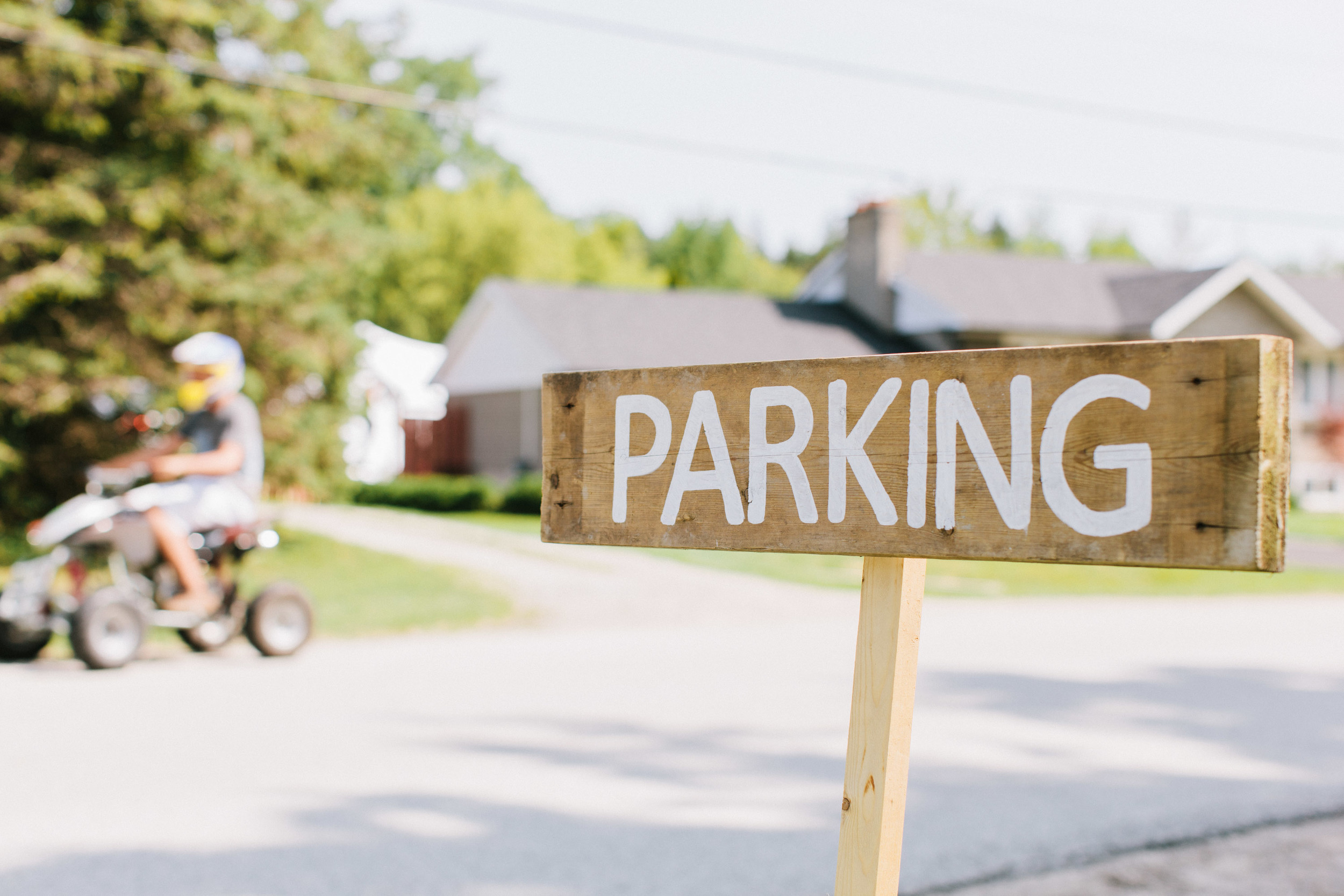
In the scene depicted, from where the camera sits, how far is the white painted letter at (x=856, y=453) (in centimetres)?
228

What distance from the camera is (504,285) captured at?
29734 mm

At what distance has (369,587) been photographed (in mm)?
13164

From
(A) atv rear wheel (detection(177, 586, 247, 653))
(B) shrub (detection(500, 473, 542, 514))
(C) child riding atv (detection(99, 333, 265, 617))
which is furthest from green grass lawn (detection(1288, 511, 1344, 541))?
(C) child riding atv (detection(99, 333, 265, 617))

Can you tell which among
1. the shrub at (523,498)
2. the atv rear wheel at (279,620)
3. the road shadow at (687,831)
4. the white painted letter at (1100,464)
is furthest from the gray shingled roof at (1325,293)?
the white painted letter at (1100,464)

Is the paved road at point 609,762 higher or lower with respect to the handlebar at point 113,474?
lower

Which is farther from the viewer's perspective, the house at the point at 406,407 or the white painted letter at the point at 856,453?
the house at the point at 406,407

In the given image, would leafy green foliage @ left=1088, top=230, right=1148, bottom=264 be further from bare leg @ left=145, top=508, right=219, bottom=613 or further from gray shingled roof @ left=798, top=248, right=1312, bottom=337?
bare leg @ left=145, top=508, right=219, bottom=613

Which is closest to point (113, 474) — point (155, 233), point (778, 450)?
point (778, 450)

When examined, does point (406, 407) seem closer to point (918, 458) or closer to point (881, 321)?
point (881, 321)

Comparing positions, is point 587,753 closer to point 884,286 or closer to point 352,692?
point 352,692

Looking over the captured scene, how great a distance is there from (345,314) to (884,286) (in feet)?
55.6

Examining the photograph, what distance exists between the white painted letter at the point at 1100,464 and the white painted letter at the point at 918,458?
22cm

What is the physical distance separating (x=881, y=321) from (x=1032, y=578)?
1511 cm

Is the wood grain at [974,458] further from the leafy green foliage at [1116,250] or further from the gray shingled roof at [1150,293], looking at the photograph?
the leafy green foliage at [1116,250]
